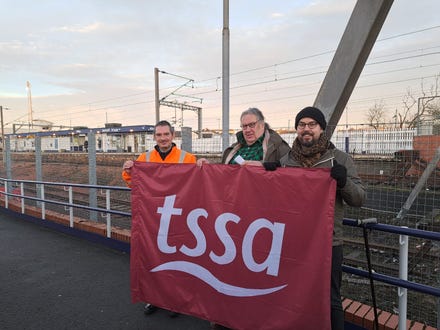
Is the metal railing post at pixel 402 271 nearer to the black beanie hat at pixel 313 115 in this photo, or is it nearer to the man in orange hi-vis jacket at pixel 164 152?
the black beanie hat at pixel 313 115

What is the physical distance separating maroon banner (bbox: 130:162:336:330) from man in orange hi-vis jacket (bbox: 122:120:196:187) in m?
0.26

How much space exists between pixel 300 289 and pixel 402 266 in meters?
0.80

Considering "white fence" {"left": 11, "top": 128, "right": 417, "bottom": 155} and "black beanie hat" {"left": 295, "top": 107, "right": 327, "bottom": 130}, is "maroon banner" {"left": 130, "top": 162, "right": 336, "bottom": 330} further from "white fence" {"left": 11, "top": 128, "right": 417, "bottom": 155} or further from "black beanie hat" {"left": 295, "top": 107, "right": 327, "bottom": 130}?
"white fence" {"left": 11, "top": 128, "right": 417, "bottom": 155}

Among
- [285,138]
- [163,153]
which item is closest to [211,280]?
[163,153]

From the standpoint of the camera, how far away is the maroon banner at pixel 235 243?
2260 mm

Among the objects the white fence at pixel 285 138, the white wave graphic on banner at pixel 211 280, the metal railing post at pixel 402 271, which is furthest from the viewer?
the white fence at pixel 285 138

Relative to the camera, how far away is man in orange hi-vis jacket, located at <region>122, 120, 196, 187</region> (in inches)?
134

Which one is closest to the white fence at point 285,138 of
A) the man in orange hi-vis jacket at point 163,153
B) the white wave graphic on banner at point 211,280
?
the man in orange hi-vis jacket at point 163,153

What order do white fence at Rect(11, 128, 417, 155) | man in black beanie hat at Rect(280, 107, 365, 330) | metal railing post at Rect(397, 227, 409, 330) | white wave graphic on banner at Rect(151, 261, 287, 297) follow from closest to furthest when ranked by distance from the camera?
man in black beanie hat at Rect(280, 107, 365, 330) → metal railing post at Rect(397, 227, 409, 330) → white wave graphic on banner at Rect(151, 261, 287, 297) → white fence at Rect(11, 128, 417, 155)

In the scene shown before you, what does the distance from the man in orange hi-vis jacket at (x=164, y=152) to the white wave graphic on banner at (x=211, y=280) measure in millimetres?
1062

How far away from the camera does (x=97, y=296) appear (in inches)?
143

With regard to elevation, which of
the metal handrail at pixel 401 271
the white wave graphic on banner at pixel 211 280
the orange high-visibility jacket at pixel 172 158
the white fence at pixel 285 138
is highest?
the white fence at pixel 285 138

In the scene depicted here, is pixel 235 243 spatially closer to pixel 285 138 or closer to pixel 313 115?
pixel 313 115

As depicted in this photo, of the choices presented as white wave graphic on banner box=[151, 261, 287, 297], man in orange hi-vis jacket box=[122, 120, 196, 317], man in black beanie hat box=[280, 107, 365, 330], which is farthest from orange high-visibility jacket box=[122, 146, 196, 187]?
man in black beanie hat box=[280, 107, 365, 330]
